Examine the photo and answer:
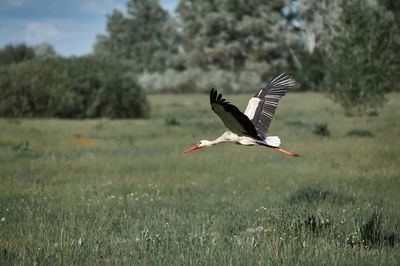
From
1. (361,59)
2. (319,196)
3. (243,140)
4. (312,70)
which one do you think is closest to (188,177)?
(319,196)

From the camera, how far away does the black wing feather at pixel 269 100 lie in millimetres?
6305

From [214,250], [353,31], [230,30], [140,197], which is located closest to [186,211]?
[140,197]

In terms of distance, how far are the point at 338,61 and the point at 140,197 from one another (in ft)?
63.7

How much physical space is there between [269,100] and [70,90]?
82.1 feet

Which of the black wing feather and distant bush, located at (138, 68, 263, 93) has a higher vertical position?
distant bush, located at (138, 68, 263, 93)

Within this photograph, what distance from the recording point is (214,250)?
5664 millimetres

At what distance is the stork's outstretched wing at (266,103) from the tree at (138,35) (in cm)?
6955

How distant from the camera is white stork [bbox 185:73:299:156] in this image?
4885mm

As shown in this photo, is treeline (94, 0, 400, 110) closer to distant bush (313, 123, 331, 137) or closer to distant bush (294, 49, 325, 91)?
distant bush (294, 49, 325, 91)

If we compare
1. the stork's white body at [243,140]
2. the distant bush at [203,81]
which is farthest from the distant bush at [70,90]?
the distant bush at [203,81]

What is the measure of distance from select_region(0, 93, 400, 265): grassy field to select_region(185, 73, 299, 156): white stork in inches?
52.4

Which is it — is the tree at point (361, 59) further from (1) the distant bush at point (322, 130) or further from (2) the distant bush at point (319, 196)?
(2) the distant bush at point (319, 196)

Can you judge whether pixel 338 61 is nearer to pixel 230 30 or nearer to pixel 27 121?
pixel 27 121

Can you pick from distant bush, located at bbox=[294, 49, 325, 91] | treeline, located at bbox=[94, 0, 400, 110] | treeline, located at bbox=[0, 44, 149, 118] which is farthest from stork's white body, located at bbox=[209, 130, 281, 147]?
distant bush, located at bbox=[294, 49, 325, 91]
